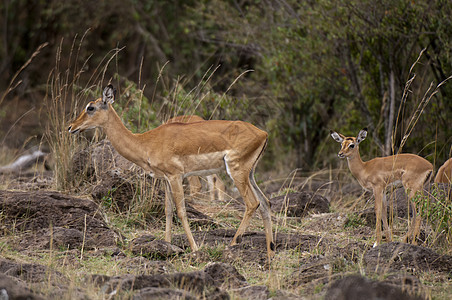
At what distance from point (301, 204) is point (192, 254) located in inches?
111

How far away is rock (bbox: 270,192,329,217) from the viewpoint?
905 centimetres

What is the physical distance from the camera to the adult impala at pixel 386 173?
25.7 ft

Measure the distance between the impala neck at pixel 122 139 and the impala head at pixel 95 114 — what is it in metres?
0.07

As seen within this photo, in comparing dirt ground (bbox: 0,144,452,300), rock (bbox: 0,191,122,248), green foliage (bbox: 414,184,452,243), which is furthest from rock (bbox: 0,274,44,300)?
green foliage (bbox: 414,184,452,243)

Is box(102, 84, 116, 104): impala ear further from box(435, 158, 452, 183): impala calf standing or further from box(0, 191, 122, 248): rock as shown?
box(435, 158, 452, 183): impala calf standing

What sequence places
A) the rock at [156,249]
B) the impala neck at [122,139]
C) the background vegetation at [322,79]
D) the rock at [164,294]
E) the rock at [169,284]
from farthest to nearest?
the background vegetation at [322,79], the impala neck at [122,139], the rock at [156,249], the rock at [169,284], the rock at [164,294]

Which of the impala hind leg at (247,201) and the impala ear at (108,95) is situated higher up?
the impala ear at (108,95)

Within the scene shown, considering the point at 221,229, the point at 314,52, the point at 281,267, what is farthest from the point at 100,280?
the point at 314,52

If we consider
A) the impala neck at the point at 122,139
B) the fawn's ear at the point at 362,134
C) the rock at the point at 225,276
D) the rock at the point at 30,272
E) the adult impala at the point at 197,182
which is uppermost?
the impala neck at the point at 122,139

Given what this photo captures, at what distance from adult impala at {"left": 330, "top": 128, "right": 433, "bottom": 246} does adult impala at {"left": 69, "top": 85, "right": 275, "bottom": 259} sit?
148 centimetres

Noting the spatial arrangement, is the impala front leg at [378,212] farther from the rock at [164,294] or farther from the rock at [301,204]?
the rock at [164,294]

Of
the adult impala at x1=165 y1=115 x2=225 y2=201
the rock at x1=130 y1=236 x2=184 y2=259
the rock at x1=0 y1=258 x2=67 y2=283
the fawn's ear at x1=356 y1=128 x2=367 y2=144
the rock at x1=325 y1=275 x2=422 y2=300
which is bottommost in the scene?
the adult impala at x1=165 y1=115 x2=225 y2=201

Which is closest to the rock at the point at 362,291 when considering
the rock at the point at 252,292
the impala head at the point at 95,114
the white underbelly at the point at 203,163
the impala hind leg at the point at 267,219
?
the rock at the point at 252,292

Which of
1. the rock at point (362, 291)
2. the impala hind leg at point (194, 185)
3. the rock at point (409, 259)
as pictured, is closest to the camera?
the rock at point (362, 291)
